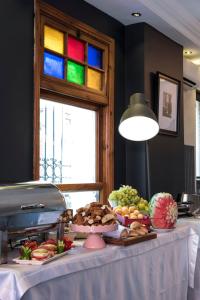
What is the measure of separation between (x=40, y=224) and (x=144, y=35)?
8.41ft

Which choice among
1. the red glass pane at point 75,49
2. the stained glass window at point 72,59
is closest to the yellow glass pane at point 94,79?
the stained glass window at point 72,59

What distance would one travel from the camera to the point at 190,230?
2.84 m

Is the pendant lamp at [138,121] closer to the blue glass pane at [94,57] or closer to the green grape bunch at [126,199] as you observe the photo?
the green grape bunch at [126,199]

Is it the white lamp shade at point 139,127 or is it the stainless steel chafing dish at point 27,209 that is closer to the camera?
the stainless steel chafing dish at point 27,209

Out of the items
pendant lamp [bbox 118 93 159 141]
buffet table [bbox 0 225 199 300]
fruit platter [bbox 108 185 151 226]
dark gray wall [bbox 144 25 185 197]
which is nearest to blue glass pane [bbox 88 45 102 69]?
dark gray wall [bbox 144 25 185 197]

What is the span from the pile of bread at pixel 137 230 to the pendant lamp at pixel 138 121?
28.8 inches

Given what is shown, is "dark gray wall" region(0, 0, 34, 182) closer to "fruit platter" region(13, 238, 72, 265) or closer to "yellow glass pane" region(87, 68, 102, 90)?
"yellow glass pane" region(87, 68, 102, 90)

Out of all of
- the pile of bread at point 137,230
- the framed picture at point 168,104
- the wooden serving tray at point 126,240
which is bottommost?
the wooden serving tray at point 126,240

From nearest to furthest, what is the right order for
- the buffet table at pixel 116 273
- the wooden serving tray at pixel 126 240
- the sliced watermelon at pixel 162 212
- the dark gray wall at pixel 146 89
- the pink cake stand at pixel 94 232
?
the buffet table at pixel 116 273, the pink cake stand at pixel 94 232, the wooden serving tray at pixel 126 240, the sliced watermelon at pixel 162 212, the dark gray wall at pixel 146 89

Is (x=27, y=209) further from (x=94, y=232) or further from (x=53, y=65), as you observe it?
(x=53, y=65)

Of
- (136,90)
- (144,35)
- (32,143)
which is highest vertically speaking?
(144,35)

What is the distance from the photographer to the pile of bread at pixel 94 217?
6.50ft

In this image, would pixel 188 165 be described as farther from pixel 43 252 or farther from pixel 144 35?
pixel 43 252

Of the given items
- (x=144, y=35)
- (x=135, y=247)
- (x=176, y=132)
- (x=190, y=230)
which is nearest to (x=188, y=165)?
(x=176, y=132)
